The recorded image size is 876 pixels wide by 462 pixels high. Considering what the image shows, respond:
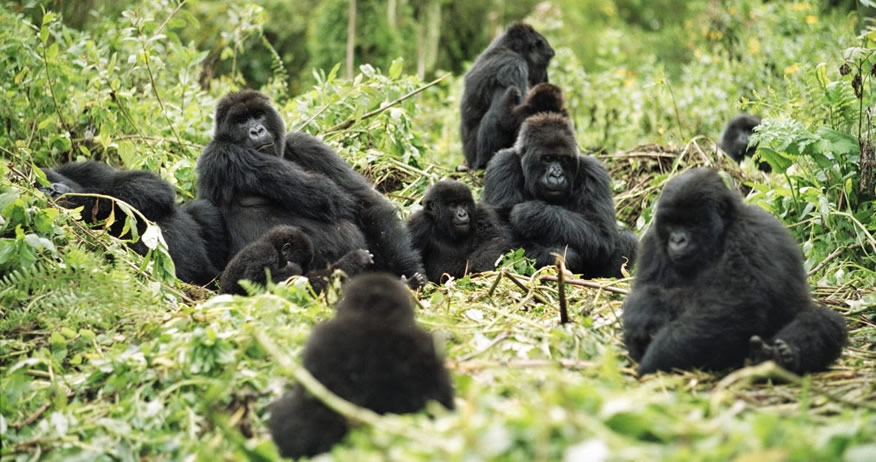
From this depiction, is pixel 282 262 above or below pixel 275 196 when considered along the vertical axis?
below

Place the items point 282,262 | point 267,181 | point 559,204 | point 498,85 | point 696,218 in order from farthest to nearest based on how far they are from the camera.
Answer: point 498,85, point 559,204, point 267,181, point 282,262, point 696,218

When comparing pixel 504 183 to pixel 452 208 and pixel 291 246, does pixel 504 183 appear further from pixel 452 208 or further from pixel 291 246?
pixel 291 246

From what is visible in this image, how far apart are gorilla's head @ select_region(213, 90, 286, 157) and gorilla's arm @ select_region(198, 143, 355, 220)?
0.06 meters

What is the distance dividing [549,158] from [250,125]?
1940 mm

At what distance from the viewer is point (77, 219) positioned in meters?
5.26

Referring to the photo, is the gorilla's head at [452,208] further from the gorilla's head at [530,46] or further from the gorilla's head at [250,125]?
the gorilla's head at [530,46]

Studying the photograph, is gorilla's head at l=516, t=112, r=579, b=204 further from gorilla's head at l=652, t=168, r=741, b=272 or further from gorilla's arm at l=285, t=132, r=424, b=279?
gorilla's head at l=652, t=168, r=741, b=272

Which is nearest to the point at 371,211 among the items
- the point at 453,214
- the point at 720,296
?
the point at 453,214

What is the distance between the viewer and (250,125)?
5898 mm

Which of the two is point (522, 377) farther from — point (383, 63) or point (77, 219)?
point (383, 63)

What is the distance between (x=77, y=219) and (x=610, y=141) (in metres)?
5.71

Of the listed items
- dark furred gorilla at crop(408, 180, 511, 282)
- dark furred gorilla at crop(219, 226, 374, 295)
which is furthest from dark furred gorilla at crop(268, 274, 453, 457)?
dark furred gorilla at crop(408, 180, 511, 282)

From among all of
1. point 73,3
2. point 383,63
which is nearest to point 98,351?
point 73,3

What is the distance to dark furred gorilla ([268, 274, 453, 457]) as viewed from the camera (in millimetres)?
2881
